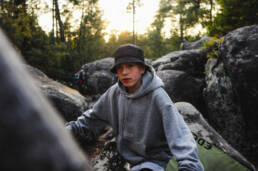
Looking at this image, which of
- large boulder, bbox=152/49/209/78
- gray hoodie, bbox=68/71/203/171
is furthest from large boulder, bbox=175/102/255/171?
large boulder, bbox=152/49/209/78

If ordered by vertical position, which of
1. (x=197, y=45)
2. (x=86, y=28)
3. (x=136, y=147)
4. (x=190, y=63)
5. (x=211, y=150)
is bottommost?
(x=211, y=150)

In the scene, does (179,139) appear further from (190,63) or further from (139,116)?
(190,63)

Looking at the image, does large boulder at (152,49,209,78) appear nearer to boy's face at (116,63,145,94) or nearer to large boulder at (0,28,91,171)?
boy's face at (116,63,145,94)

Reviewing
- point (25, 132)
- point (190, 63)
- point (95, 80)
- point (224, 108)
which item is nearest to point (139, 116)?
point (25, 132)

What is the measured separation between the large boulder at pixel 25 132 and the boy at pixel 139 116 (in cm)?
176

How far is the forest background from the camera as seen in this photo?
6.78m

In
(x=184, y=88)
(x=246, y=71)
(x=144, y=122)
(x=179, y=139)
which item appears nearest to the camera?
(x=179, y=139)

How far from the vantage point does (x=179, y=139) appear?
1831mm

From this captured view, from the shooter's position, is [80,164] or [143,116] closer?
[80,164]

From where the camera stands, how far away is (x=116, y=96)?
2703 mm

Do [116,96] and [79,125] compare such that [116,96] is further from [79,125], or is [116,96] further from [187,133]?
[187,133]

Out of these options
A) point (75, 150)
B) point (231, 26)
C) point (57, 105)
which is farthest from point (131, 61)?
point (231, 26)

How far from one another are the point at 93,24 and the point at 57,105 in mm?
20615

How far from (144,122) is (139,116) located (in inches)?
4.1
